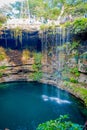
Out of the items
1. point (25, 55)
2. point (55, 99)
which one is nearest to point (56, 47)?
point (25, 55)

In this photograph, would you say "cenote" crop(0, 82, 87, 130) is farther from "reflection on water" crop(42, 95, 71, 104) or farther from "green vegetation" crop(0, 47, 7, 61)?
"green vegetation" crop(0, 47, 7, 61)

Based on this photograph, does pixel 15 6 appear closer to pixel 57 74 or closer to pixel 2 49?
pixel 2 49

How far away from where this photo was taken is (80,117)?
1155 cm

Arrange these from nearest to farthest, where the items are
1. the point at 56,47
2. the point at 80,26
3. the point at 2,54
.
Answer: the point at 80,26, the point at 56,47, the point at 2,54

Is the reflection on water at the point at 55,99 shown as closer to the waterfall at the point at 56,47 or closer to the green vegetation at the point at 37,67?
the waterfall at the point at 56,47

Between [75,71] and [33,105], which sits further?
[75,71]

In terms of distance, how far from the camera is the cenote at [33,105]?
1131 centimetres

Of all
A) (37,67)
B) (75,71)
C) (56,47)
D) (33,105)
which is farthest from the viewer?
(37,67)

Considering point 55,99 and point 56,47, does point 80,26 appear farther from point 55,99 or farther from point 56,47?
point 55,99

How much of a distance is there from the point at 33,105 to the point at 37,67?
6.12 meters

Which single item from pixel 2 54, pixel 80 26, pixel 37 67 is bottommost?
pixel 37 67

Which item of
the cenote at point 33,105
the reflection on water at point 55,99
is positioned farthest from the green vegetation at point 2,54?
the reflection on water at point 55,99

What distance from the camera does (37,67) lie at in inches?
768

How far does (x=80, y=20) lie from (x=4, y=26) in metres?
7.22
